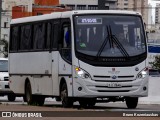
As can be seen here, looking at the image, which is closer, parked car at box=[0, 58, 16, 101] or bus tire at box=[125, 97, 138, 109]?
bus tire at box=[125, 97, 138, 109]

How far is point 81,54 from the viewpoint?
23594mm

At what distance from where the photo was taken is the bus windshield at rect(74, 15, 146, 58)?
77.6ft

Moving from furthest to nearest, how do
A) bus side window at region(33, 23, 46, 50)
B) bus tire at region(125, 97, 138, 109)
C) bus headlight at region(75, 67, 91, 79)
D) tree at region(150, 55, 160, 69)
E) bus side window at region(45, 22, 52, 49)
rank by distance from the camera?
tree at region(150, 55, 160, 69) → bus side window at region(33, 23, 46, 50) → bus side window at region(45, 22, 52, 49) → bus tire at region(125, 97, 138, 109) → bus headlight at region(75, 67, 91, 79)

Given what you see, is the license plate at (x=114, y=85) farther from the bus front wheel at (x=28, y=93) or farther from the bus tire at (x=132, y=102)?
the bus front wheel at (x=28, y=93)

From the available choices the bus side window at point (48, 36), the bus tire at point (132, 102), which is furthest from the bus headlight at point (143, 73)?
the bus side window at point (48, 36)

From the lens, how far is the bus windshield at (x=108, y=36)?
77.6ft

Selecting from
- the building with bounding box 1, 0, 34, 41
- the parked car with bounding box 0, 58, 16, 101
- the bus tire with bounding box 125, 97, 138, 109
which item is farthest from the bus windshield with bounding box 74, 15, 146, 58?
the building with bounding box 1, 0, 34, 41

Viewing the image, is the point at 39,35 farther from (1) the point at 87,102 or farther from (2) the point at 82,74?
(2) the point at 82,74

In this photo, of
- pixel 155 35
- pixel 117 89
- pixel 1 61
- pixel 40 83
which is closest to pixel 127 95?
pixel 117 89

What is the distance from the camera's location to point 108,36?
78.3 ft

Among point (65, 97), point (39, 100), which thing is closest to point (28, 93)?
point (39, 100)

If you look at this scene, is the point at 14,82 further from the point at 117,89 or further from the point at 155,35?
the point at 155,35

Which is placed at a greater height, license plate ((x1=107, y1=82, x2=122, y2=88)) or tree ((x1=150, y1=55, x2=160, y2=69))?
license plate ((x1=107, y1=82, x2=122, y2=88))

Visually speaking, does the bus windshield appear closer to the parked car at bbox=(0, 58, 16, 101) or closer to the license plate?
the license plate
